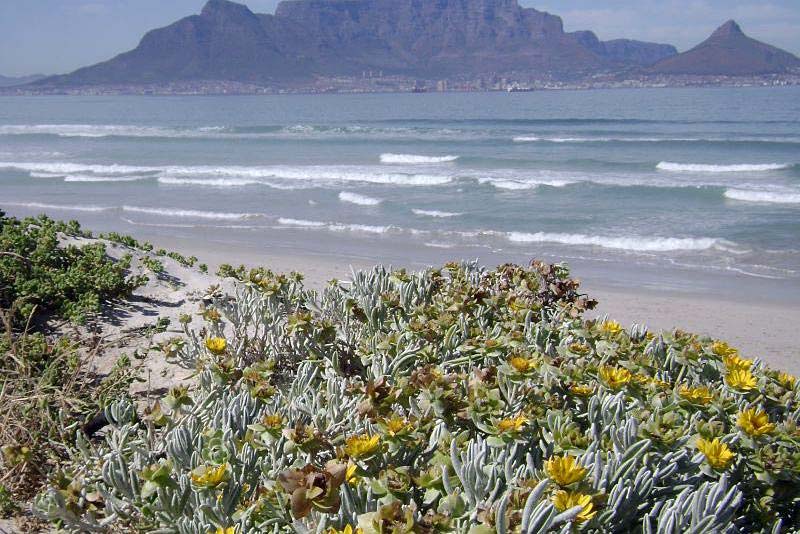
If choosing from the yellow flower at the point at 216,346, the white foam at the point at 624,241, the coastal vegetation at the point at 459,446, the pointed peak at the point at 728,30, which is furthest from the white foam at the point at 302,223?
the pointed peak at the point at 728,30

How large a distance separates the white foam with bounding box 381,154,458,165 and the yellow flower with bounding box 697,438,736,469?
24.9 meters

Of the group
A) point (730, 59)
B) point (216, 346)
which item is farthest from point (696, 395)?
point (730, 59)

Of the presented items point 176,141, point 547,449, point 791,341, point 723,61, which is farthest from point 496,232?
point 723,61

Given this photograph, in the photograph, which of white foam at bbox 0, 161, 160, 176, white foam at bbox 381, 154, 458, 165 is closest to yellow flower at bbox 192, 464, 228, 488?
white foam at bbox 0, 161, 160, 176

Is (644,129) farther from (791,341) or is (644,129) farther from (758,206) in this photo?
(791,341)

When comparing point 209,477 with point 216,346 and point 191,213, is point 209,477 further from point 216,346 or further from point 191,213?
point 191,213

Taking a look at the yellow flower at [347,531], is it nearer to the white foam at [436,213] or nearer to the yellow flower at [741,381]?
the yellow flower at [741,381]

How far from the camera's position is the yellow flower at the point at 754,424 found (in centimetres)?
236

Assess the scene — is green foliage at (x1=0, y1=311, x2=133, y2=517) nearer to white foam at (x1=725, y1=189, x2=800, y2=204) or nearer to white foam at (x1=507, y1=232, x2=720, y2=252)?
white foam at (x1=507, y1=232, x2=720, y2=252)

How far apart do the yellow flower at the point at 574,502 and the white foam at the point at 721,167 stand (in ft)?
78.5

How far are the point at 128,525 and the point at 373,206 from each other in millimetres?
14764

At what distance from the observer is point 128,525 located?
8.05 feet

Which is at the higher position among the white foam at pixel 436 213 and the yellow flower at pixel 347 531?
the yellow flower at pixel 347 531

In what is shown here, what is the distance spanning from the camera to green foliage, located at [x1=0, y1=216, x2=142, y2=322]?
484 centimetres
